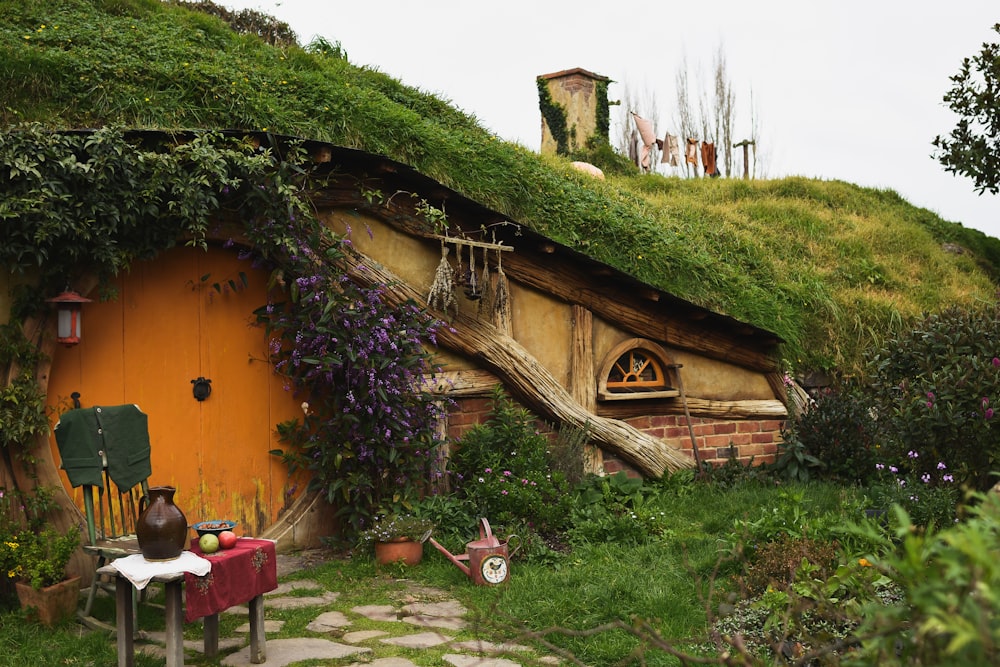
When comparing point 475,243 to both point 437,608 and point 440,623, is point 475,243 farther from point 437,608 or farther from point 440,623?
point 440,623

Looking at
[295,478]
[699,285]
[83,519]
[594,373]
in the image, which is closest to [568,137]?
[699,285]

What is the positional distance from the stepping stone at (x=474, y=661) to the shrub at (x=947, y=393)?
3.98 meters

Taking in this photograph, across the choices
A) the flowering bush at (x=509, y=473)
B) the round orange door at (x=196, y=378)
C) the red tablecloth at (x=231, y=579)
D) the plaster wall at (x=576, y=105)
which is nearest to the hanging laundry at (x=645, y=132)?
the plaster wall at (x=576, y=105)

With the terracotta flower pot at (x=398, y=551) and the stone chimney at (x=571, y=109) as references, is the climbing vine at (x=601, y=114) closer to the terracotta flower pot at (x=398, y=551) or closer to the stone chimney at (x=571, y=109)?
the stone chimney at (x=571, y=109)

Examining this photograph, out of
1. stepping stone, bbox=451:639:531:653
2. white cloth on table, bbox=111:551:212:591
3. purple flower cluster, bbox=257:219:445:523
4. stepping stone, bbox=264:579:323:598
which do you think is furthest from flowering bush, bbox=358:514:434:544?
white cloth on table, bbox=111:551:212:591

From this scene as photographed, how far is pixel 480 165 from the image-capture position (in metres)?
8.54

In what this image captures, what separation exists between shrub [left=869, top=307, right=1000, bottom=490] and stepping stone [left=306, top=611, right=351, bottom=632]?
4.49 meters

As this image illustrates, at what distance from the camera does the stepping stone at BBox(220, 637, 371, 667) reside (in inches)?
168

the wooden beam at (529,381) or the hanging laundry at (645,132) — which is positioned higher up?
the hanging laundry at (645,132)

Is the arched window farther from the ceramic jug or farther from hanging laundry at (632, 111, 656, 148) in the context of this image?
hanging laundry at (632, 111, 656, 148)

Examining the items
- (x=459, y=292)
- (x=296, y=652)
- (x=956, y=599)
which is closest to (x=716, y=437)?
(x=459, y=292)

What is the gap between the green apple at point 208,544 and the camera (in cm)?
419

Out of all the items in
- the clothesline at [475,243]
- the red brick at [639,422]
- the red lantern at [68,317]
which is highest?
the clothesline at [475,243]

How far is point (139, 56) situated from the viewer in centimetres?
773
